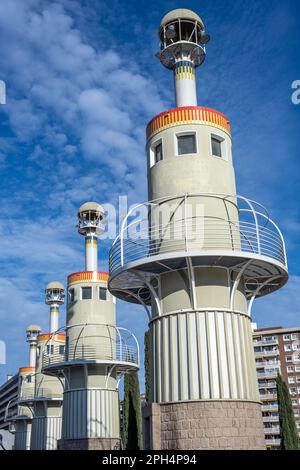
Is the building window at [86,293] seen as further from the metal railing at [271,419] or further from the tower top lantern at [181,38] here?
the metal railing at [271,419]

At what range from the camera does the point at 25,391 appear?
194 ft

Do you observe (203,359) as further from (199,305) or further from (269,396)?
(269,396)

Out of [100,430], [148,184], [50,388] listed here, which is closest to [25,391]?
[50,388]

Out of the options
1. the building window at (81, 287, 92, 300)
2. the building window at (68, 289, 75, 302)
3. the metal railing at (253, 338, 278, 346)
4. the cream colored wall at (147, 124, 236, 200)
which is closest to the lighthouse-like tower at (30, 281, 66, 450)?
the building window at (68, 289, 75, 302)

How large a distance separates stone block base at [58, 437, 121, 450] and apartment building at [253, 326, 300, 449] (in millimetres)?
60445

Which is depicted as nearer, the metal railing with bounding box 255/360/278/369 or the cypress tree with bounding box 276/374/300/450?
the cypress tree with bounding box 276/374/300/450

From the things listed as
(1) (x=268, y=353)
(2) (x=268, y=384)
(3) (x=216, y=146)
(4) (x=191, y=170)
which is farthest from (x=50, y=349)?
(1) (x=268, y=353)

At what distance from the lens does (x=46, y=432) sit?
48.7 m

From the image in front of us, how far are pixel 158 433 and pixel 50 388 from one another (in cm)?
3354

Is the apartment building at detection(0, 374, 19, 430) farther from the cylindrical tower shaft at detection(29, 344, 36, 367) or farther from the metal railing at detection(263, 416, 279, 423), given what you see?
the cylindrical tower shaft at detection(29, 344, 36, 367)

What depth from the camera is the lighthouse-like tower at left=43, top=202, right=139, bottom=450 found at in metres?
36.2

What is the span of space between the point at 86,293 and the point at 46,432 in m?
16.2

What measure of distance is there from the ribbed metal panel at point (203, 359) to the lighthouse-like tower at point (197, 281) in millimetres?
32

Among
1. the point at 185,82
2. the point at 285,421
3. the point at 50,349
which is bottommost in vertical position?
the point at 285,421
